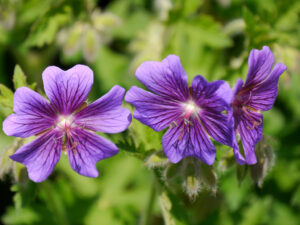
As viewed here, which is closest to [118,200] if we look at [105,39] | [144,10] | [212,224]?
[212,224]

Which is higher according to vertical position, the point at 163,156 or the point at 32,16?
the point at 32,16

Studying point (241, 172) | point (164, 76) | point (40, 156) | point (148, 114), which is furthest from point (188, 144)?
point (40, 156)

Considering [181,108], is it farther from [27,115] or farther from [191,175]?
[27,115]

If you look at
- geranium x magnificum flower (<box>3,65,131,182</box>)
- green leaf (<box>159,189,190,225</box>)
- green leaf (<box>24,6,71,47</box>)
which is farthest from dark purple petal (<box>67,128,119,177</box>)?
green leaf (<box>24,6,71,47</box>)

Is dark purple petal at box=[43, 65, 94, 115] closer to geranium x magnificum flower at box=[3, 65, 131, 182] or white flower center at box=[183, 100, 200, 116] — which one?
geranium x magnificum flower at box=[3, 65, 131, 182]

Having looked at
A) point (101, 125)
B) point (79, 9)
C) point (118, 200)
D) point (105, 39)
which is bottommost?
point (118, 200)

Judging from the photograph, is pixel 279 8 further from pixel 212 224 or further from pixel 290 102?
pixel 212 224

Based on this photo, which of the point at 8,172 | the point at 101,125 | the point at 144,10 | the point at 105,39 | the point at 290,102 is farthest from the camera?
the point at 144,10
